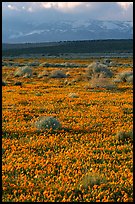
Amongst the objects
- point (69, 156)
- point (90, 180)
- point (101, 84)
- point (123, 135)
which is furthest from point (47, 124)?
point (101, 84)

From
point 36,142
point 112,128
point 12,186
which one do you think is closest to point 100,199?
point 12,186

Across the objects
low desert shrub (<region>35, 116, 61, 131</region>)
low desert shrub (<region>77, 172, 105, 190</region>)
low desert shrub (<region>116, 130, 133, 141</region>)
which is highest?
low desert shrub (<region>35, 116, 61, 131</region>)

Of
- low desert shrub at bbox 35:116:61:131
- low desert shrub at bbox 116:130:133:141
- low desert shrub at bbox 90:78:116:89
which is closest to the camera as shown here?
low desert shrub at bbox 116:130:133:141

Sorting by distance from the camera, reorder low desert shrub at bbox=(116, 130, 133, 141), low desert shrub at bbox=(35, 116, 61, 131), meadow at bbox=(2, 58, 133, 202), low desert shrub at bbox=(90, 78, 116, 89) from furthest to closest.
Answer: low desert shrub at bbox=(90, 78, 116, 89) < low desert shrub at bbox=(35, 116, 61, 131) < low desert shrub at bbox=(116, 130, 133, 141) < meadow at bbox=(2, 58, 133, 202)

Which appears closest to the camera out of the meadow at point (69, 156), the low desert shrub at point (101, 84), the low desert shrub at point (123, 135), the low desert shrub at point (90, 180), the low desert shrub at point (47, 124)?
the meadow at point (69, 156)

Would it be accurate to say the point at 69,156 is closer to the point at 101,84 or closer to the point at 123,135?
the point at 123,135

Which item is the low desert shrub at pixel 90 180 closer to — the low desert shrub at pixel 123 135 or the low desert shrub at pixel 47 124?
the low desert shrub at pixel 123 135

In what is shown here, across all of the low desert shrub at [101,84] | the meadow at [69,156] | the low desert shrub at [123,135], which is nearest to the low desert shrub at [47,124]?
the meadow at [69,156]

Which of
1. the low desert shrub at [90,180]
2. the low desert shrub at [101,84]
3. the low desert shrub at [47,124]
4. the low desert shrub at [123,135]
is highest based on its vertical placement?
the low desert shrub at [101,84]

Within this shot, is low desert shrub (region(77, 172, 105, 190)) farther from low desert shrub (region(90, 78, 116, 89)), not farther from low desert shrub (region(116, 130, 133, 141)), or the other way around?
low desert shrub (region(90, 78, 116, 89))

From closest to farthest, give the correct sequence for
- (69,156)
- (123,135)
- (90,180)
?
(90,180) < (69,156) < (123,135)

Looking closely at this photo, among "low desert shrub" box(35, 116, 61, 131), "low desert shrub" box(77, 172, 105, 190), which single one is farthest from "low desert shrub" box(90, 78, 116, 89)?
"low desert shrub" box(77, 172, 105, 190)

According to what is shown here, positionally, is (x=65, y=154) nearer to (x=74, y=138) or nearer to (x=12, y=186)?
(x=74, y=138)

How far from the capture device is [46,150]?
11016 millimetres
